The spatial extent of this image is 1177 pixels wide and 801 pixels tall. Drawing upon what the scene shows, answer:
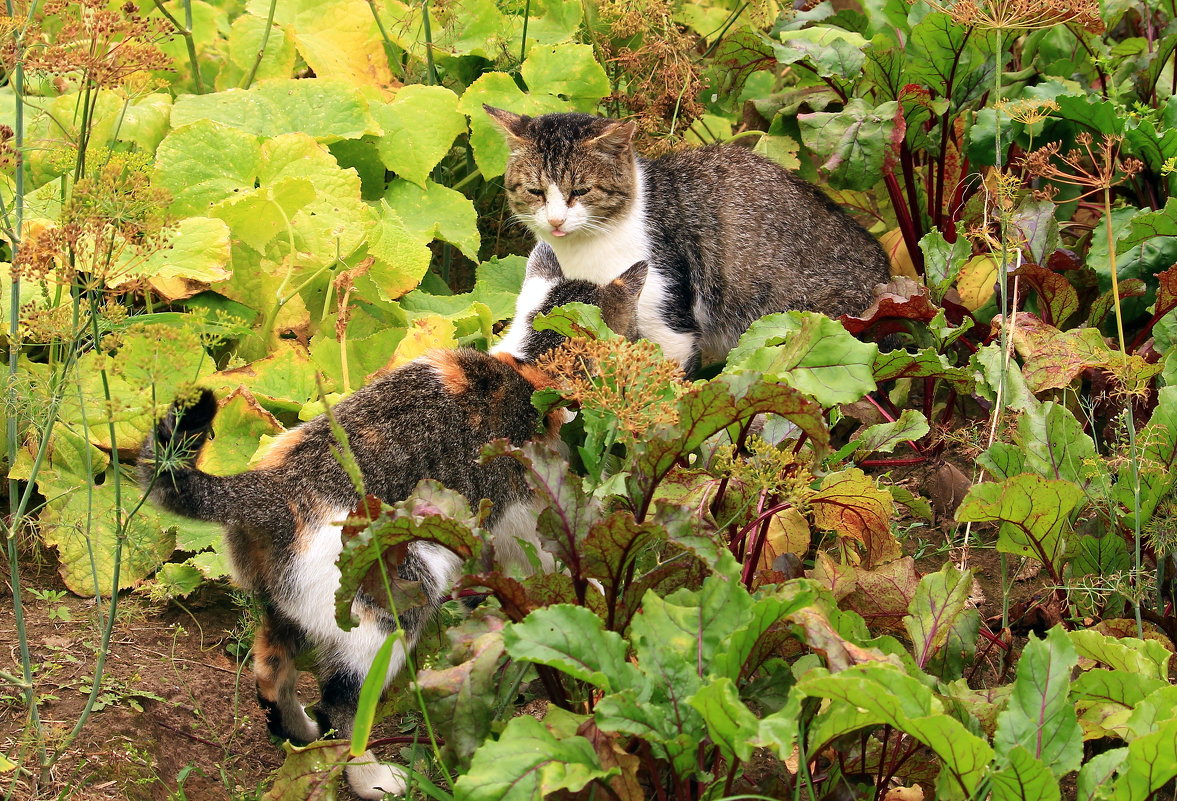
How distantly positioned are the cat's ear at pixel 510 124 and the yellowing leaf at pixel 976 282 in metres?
1.56

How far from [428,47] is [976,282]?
→ 7.10ft

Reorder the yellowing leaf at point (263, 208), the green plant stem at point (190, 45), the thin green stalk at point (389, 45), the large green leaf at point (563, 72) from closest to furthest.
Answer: the yellowing leaf at point (263, 208) → the green plant stem at point (190, 45) → the thin green stalk at point (389, 45) → the large green leaf at point (563, 72)

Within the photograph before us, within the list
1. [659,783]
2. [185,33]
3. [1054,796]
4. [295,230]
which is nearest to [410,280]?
[295,230]

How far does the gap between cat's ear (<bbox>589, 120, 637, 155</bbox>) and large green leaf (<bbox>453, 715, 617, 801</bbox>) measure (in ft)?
8.45

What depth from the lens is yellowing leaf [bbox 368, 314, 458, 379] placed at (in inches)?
136

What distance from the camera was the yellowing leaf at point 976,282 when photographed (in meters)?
3.75

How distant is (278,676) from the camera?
8.87ft

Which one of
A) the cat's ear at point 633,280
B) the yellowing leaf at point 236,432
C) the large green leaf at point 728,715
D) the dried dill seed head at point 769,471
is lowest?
the yellowing leaf at point 236,432

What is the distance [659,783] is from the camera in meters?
2.04

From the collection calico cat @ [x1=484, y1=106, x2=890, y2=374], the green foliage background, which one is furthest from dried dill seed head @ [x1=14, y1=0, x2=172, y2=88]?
calico cat @ [x1=484, y1=106, x2=890, y2=374]

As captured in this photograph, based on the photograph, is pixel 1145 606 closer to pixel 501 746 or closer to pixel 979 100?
pixel 501 746

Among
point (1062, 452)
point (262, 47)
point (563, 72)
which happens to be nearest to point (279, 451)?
point (1062, 452)

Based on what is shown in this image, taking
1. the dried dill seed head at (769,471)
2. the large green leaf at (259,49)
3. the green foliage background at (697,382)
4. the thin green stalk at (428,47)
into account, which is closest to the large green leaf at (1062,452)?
the green foliage background at (697,382)

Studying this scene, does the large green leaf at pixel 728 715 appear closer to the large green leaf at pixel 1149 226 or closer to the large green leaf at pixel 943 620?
the large green leaf at pixel 943 620
